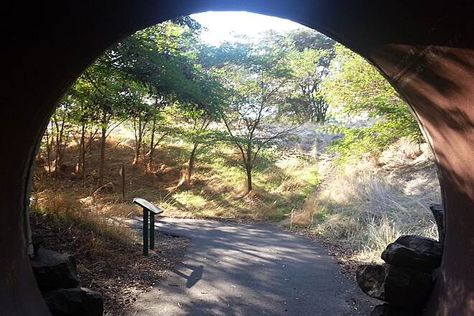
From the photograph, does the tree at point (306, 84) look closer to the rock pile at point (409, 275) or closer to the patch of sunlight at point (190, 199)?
the patch of sunlight at point (190, 199)

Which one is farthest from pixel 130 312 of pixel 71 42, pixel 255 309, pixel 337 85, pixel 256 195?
pixel 256 195

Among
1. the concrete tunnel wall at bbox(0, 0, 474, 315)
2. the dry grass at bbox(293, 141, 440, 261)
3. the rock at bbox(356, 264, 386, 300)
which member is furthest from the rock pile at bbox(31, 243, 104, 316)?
the dry grass at bbox(293, 141, 440, 261)

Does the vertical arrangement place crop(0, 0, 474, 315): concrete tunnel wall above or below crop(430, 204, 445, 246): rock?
above

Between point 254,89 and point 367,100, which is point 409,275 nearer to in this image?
point 367,100

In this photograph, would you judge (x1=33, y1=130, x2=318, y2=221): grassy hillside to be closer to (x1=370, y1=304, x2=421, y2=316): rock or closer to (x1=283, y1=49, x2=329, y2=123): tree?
(x1=283, y1=49, x2=329, y2=123): tree

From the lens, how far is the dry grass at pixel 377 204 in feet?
27.7

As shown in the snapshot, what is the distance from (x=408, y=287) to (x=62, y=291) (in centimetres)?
339

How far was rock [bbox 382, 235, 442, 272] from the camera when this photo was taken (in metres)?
4.21

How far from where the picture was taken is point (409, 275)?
4195 millimetres

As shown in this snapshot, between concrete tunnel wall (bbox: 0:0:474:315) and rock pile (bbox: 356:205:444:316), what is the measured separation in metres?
0.28

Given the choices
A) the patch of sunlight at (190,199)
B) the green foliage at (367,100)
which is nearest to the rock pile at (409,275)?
the green foliage at (367,100)

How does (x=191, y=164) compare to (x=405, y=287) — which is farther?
(x=191, y=164)

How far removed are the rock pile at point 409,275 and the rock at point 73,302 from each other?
291 cm

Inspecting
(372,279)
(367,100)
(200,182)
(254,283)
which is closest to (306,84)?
(200,182)
